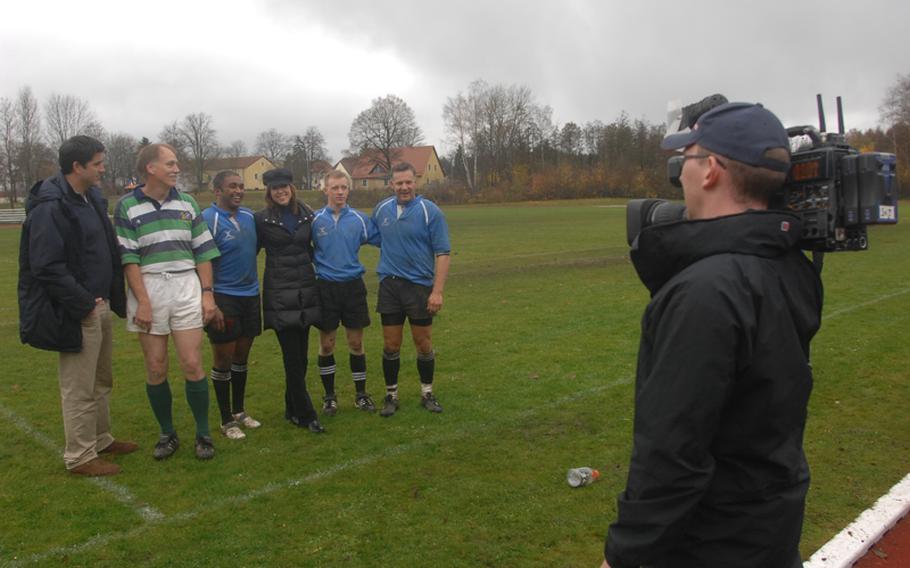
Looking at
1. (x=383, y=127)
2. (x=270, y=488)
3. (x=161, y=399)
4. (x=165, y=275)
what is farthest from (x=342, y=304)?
(x=383, y=127)

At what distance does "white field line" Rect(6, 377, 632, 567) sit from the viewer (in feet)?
12.5

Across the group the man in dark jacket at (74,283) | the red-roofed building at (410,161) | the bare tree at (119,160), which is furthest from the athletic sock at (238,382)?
the red-roofed building at (410,161)

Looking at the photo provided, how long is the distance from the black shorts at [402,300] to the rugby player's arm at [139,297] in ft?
6.30

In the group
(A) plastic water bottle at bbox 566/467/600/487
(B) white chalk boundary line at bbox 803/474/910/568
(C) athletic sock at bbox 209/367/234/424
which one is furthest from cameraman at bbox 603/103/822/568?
(C) athletic sock at bbox 209/367/234/424

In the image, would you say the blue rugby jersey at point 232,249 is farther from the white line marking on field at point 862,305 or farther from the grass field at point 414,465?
the white line marking on field at point 862,305

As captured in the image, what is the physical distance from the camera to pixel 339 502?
433cm

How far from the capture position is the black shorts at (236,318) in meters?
5.50

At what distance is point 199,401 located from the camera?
517 centimetres

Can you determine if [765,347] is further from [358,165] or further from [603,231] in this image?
[358,165]

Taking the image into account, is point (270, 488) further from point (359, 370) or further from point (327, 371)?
point (359, 370)

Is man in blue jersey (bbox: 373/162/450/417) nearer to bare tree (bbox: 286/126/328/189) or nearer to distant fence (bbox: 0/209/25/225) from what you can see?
distant fence (bbox: 0/209/25/225)

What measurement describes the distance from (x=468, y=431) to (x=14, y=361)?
634 centimetres

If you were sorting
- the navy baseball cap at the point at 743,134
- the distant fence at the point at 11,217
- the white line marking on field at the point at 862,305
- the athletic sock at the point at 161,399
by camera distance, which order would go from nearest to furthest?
the navy baseball cap at the point at 743,134, the athletic sock at the point at 161,399, the white line marking on field at the point at 862,305, the distant fence at the point at 11,217

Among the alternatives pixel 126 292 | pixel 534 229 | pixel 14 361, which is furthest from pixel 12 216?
pixel 126 292
